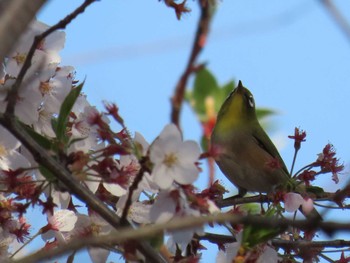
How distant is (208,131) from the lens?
1.63 m

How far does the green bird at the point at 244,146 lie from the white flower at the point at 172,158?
2.29 metres

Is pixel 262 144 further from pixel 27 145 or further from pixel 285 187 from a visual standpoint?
pixel 27 145

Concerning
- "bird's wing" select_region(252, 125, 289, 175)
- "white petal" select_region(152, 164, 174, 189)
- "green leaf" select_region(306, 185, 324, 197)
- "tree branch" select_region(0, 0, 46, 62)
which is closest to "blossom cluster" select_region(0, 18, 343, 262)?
"white petal" select_region(152, 164, 174, 189)

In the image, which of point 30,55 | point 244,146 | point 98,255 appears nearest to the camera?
point 30,55

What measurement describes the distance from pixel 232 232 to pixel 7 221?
88cm

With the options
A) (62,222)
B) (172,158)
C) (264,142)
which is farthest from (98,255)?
(264,142)

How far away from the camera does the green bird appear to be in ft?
16.3

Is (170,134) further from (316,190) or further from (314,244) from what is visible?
(316,190)

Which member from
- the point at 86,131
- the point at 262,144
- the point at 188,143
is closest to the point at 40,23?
the point at 86,131

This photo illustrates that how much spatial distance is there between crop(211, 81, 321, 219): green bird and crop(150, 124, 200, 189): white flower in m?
2.29

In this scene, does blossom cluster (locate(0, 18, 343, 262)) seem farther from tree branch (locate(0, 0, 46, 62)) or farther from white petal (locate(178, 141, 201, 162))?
tree branch (locate(0, 0, 46, 62))

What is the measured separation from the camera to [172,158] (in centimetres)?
217

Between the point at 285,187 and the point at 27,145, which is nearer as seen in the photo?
the point at 27,145

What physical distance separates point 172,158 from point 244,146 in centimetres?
321
